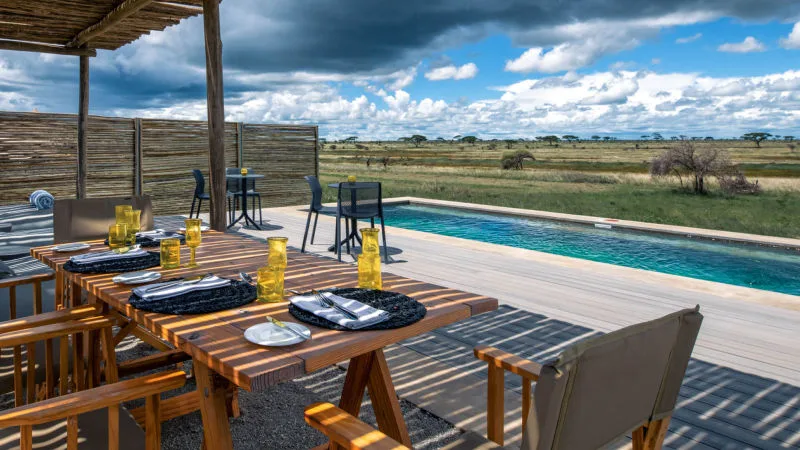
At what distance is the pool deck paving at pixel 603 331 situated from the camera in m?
2.21

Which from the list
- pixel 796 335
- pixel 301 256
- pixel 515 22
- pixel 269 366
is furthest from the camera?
pixel 515 22

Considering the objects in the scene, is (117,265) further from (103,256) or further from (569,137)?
(569,137)

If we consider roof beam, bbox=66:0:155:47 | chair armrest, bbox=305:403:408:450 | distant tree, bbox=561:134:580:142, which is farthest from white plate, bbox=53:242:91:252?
distant tree, bbox=561:134:580:142

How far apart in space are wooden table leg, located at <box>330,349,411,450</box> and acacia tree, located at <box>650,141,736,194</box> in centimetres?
1668

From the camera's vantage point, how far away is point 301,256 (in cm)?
244

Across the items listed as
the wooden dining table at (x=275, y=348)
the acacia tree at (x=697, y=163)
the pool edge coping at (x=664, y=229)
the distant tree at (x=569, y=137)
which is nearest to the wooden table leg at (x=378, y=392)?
the wooden dining table at (x=275, y=348)

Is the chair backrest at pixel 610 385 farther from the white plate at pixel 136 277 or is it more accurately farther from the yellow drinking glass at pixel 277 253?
the white plate at pixel 136 277

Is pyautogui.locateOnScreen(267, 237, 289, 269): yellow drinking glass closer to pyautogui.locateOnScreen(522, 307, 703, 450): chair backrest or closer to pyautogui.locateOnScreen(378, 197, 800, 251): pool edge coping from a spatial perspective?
pyautogui.locateOnScreen(522, 307, 703, 450): chair backrest

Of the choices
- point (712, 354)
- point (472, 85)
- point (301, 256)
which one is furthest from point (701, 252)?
point (472, 85)

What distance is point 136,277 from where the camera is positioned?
1.89 m

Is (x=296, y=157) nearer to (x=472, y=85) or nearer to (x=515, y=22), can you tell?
(x=515, y=22)

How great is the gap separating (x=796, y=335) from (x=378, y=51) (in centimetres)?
1534

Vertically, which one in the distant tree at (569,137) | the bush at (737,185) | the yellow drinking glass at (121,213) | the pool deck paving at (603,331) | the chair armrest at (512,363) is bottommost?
the pool deck paving at (603,331)

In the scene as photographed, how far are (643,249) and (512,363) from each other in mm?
6918
